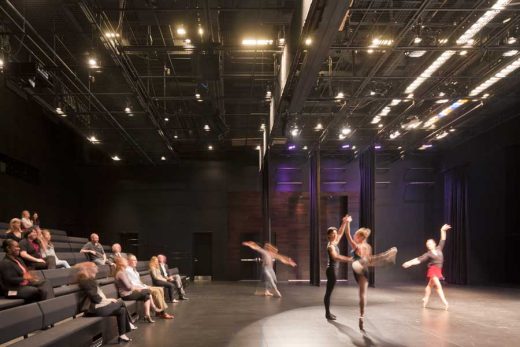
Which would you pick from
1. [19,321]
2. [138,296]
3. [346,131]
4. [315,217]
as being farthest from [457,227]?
[19,321]

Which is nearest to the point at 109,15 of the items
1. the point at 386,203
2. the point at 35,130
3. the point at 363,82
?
the point at 363,82

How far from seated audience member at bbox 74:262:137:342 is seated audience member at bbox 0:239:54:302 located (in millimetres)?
504

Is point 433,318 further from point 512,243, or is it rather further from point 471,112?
point 512,243

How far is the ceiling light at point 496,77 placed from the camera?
11.8 m

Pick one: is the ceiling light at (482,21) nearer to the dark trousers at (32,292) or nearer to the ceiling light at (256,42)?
the ceiling light at (256,42)

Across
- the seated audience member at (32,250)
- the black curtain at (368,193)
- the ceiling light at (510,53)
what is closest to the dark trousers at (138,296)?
the seated audience member at (32,250)

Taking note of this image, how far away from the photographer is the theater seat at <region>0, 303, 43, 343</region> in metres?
5.20

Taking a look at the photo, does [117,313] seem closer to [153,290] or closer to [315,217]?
[153,290]

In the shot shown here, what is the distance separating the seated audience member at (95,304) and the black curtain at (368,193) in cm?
1275

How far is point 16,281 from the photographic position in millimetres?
6672

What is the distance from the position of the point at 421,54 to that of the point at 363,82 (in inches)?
64.3

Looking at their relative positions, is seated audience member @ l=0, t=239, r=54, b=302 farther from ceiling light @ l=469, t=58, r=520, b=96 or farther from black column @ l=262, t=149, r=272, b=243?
black column @ l=262, t=149, r=272, b=243

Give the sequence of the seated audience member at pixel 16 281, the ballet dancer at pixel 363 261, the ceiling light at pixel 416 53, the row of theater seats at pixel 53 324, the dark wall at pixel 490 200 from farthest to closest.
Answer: the dark wall at pixel 490 200, the ceiling light at pixel 416 53, the ballet dancer at pixel 363 261, the seated audience member at pixel 16 281, the row of theater seats at pixel 53 324

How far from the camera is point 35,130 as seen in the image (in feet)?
57.5
